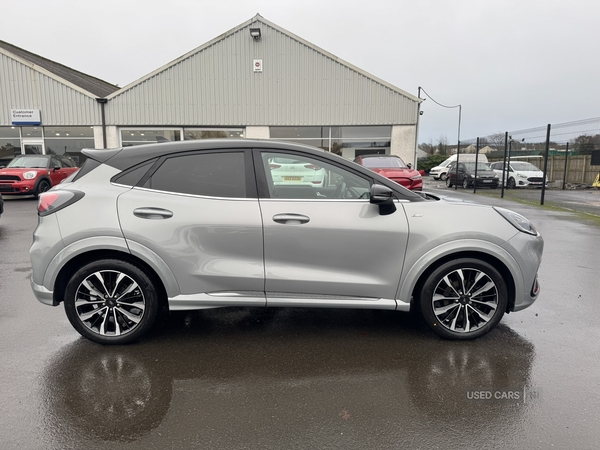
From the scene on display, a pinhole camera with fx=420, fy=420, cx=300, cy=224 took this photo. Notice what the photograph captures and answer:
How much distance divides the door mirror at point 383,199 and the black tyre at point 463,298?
0.67 meters

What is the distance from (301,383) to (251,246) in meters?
1.14

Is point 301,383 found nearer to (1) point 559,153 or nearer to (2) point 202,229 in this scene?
(2) point 202,229

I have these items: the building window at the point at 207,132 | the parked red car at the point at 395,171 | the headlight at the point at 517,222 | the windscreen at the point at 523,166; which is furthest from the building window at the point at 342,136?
the headlight at the point at 517,222

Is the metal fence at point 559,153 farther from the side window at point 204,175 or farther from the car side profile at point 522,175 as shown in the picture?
the side window at point 204,175

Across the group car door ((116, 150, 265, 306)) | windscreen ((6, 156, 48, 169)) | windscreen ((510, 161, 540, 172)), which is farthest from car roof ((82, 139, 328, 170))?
windscreen ((510, 161, 540, 172))

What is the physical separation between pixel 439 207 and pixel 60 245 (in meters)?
3.18

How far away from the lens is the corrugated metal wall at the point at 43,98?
20938mm

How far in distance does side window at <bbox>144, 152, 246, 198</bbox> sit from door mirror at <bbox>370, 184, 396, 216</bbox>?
109cm

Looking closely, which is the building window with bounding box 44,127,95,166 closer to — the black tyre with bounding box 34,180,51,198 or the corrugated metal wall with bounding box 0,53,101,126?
the corrugated metal wall with bounding box 0,53,101,126

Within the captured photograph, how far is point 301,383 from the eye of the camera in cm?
303

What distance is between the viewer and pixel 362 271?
352 cm

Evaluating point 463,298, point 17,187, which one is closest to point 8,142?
point 17,187

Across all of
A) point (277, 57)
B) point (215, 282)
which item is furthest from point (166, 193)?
point (277, 57)

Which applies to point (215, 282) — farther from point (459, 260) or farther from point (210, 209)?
point (459, 260)
